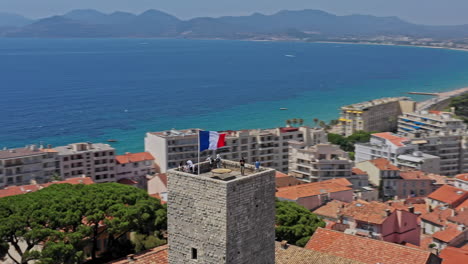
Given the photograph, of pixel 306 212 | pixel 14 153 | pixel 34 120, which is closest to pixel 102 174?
pixel 14 153

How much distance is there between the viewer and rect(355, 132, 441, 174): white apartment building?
71.6 m

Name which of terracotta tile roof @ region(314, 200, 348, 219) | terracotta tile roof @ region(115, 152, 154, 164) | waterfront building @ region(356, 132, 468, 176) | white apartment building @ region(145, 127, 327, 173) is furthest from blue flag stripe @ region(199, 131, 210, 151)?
waterfront building @ region(356, 132, 468, 176)

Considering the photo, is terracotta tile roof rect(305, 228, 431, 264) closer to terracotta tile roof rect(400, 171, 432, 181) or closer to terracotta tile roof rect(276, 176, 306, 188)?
terracotta tile roof rect(276, 176, 306, 188)

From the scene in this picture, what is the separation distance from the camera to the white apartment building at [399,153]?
235ft

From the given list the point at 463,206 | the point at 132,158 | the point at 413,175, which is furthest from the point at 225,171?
the point at 132,158

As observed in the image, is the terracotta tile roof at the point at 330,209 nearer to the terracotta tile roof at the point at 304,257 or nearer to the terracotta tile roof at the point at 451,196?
the terracotta tile roof at the point at 451,196

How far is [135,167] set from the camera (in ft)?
224

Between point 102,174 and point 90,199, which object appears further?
point 102,174

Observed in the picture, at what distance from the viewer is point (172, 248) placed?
17438mm

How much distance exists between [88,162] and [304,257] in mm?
46163

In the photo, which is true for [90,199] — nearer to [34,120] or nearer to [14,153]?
[14,153]

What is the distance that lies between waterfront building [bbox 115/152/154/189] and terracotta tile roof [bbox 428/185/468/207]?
33967mm

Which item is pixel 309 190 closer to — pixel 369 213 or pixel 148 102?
pixel 369 213

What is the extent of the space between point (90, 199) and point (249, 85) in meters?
148
